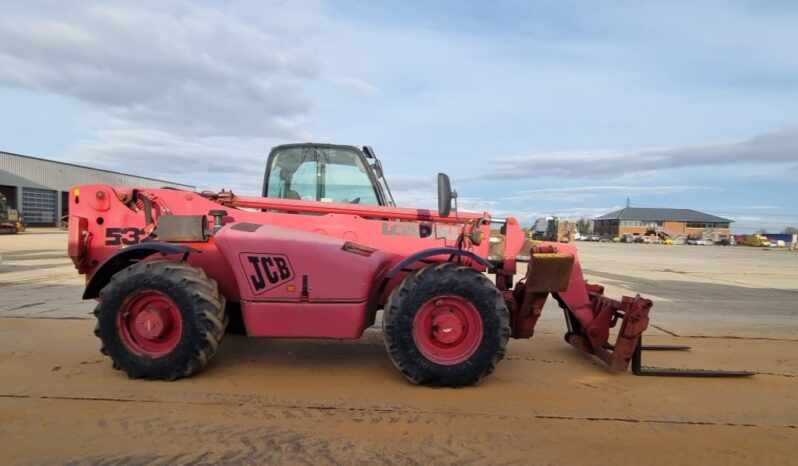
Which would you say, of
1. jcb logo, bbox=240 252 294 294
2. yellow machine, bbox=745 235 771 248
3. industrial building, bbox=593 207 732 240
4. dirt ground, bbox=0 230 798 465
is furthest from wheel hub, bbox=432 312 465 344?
industrial building, bbox=593 207 732 240

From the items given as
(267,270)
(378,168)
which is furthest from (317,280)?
(378,168)

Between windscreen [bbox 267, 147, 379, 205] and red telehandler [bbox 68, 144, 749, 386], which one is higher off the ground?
windscreen [bbox 267, 147, 379, 205]

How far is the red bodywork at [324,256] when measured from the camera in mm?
4348

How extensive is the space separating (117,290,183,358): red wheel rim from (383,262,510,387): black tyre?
177cm

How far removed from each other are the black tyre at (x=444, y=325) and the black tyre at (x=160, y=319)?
4.78 feet

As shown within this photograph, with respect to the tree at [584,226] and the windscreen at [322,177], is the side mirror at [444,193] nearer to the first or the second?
the windscreen at [322,177]

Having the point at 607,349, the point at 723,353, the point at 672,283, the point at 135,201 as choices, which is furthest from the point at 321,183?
the point at 672,283

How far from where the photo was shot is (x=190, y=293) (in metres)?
4.23

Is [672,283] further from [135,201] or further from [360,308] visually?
[135,201]

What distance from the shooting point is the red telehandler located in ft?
14.1

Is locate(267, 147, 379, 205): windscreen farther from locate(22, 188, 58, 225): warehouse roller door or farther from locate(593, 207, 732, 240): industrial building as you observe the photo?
locate(593, 207, 732, 240): industrial building

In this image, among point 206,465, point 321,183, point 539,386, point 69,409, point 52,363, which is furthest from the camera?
point 321,183

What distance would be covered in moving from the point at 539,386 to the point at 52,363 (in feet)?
14.4

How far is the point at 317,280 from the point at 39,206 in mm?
58837
